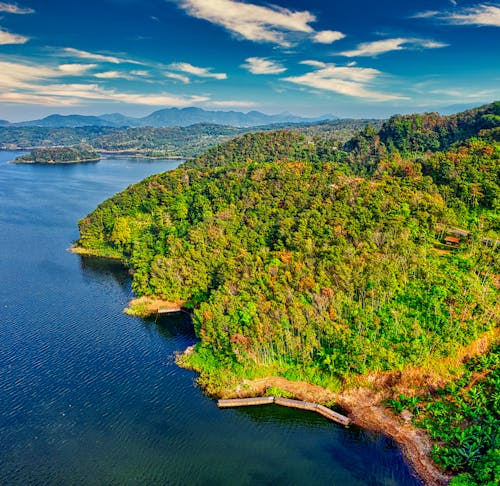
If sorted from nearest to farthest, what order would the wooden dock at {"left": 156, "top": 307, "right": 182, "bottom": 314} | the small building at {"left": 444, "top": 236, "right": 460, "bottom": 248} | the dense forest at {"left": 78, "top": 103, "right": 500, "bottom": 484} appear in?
the dense forest at {"left": 78, "top": 103, "right": 500, "bottom": 484} → the wooden dock at {"left": 156, "top": 307, "right": 182, "bottom": 314} → the small building at {"left": 444, "top": 236, "right": 460, "bottom": 248}

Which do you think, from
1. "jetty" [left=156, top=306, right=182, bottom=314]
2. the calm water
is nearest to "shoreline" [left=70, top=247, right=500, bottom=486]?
the calm water

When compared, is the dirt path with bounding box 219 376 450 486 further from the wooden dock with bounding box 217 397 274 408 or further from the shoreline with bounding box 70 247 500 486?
the wooden dock with bounding box 217 397 274 408

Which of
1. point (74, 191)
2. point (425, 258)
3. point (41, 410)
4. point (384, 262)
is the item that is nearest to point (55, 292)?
point (41, 410)

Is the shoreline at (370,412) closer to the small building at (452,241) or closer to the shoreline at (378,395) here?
the shoreline at (378,395)

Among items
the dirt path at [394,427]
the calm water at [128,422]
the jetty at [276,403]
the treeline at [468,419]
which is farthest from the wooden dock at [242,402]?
the treeline at [468,419]

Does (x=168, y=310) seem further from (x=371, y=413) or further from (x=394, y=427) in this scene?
(x=394, y=427)

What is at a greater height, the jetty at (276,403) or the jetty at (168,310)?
the jetty at (168,310)
